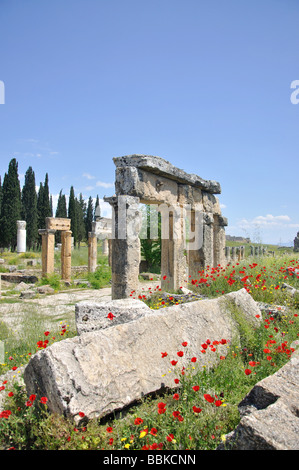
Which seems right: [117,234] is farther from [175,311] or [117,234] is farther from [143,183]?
[175,311]

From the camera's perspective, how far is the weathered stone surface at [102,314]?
362cm

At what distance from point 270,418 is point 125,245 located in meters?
4.72

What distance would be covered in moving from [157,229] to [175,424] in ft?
54.1

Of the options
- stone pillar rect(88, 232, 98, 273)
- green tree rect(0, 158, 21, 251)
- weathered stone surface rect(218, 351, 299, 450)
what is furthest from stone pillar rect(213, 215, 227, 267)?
green tree rect(0, 158, 21, 251)

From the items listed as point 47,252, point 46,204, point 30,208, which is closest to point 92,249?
point 47,252

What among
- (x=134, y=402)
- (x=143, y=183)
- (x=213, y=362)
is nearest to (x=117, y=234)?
(x=143, y=183)

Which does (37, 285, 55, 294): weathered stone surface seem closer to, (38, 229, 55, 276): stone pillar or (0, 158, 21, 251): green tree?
(38, 229, 55, 276): stone pillar

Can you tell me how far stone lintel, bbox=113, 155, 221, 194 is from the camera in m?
6.78

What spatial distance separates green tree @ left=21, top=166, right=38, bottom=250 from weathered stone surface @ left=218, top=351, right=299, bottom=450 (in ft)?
99.4

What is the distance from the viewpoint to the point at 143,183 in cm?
696

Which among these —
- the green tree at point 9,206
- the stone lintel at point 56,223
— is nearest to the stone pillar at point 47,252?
the stone lintel at point 56,223

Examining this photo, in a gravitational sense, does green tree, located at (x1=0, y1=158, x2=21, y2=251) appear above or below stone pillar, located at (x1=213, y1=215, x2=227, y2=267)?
above

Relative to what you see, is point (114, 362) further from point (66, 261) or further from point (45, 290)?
point (66, 261)

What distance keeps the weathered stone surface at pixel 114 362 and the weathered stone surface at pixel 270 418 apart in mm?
852
